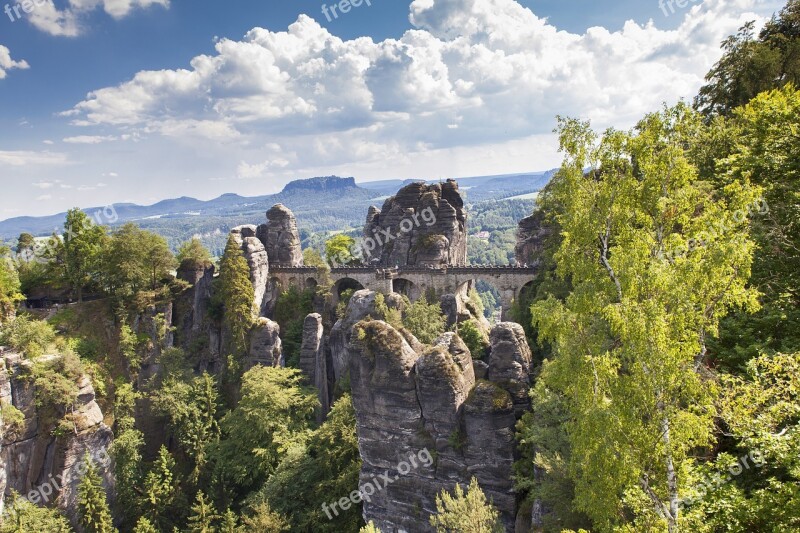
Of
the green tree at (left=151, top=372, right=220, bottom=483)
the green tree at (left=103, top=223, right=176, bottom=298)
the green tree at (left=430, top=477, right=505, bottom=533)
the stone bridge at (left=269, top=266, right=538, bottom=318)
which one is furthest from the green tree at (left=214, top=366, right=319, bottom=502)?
the stone bridge at (left=269, top=266, right=538, bottom=318)

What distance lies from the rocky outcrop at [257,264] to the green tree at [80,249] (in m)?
13.1

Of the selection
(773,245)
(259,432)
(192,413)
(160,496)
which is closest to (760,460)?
(773,245)

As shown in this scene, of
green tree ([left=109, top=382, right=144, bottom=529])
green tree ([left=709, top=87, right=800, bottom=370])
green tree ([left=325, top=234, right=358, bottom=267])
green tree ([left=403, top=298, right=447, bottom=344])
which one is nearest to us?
green tree ([left=709, top=87, right=800, bottom=370])

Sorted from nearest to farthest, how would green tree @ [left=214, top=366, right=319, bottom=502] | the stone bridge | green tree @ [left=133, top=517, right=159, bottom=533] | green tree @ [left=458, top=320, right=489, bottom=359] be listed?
green tree @ [left=133, top=517, right=159, bottom=533], green tree @ [left=214, top=366, right=319, bottom=502], green tree @ [left=458, top=320, right=489, bottom=359], the stone bridge

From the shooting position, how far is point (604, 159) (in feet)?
49.7

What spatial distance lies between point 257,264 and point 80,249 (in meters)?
16.7

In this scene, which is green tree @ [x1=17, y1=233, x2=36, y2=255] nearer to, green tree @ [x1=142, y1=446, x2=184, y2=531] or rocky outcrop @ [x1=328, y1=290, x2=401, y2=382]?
green tree @ [x1=142, y1=446, x2=184, y2=531]

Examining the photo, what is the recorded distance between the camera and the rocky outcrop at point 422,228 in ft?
177

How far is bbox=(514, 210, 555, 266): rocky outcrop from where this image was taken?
4762cm

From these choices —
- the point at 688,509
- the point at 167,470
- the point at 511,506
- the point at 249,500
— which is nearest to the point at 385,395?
the point at 511,506

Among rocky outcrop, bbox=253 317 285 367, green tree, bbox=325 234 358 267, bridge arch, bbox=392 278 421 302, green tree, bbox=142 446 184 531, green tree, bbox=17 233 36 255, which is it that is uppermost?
green tree, bbox=17 233 36 255

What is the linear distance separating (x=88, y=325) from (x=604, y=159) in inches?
1838

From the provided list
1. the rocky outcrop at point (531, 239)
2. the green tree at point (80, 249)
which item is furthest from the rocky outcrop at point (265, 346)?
the rocky outcrop at point (531, 239)

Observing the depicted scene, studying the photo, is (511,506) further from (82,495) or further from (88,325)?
(88,325)
